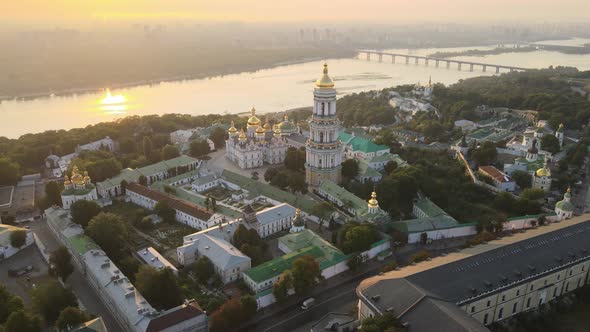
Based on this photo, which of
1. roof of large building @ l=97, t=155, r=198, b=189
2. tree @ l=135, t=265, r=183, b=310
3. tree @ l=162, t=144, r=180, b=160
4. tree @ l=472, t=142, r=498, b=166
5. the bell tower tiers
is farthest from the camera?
tree @ l=162, t=144, r=180, b=160

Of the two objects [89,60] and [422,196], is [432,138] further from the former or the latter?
[89,60]

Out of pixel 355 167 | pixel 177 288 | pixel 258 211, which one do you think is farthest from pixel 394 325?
pixel 355 167

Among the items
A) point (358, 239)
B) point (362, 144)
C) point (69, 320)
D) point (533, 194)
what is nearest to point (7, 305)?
point (69, 320)

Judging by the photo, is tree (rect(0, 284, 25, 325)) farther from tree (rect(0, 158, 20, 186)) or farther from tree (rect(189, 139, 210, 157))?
tree (rect(189, 139, 210, 157))

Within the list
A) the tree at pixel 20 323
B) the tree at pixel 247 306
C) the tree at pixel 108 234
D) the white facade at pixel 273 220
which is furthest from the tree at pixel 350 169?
the tree at pixel 20 323

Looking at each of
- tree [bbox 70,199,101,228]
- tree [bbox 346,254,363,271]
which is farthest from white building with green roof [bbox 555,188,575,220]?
tree [bbox 70,199,101,228]

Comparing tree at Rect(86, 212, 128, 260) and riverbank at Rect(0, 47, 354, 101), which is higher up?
riverbank at Rect(0, 47, 354, 101)

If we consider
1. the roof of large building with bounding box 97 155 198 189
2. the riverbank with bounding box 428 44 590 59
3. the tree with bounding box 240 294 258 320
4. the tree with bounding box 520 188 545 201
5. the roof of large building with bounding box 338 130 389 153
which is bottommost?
the tree with bounding box 240 294 258 320
